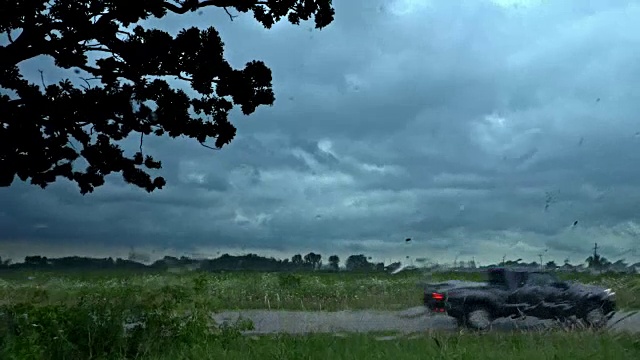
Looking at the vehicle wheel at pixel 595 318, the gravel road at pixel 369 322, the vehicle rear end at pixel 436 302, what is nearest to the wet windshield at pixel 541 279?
the gravel road at pixel 369 322

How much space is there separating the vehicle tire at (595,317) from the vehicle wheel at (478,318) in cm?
104

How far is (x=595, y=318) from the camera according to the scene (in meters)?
8.14

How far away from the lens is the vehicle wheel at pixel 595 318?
8.09 m

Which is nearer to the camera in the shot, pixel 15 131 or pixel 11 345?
pixel 11 345

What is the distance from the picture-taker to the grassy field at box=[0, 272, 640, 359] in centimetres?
730

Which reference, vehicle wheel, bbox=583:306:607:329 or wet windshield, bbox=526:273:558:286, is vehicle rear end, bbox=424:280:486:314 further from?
vehicle wheel, bbox=583:306:607:329

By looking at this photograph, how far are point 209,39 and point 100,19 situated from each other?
50.9 inches

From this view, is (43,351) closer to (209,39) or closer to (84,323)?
(84,323)

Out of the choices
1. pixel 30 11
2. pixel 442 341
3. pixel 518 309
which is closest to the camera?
pixel 442 341

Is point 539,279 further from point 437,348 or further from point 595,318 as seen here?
point 437,348

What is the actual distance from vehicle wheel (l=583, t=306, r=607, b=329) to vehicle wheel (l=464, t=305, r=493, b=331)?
1051 millimetres

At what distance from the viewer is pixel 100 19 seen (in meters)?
8.98

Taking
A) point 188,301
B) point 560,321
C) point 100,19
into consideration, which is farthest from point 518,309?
point 100,19

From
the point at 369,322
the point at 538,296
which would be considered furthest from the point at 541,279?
the point at 369,322
